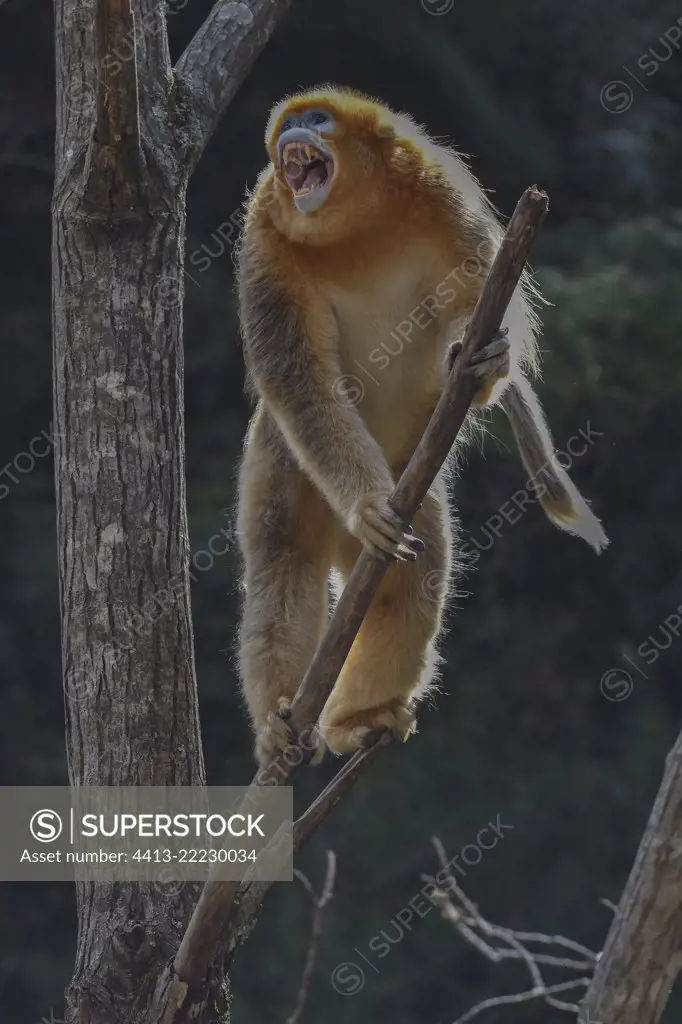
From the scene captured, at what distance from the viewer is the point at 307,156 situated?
269cm

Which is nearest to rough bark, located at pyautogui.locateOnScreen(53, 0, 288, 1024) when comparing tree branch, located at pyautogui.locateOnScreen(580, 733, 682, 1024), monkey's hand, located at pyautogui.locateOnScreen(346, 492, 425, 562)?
monkey's hand, located at pyautogui.locateOnScreen(346, 492, 425, 562)

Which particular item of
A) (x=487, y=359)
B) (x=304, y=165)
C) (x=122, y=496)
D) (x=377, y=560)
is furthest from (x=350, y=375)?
(x=487, y=359)

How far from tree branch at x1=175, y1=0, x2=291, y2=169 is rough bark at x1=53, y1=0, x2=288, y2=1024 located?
0.16 metres

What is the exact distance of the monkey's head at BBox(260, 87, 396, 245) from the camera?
2652mm

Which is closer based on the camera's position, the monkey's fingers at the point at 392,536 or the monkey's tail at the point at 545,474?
the monkey's fingers at the point at 392,536

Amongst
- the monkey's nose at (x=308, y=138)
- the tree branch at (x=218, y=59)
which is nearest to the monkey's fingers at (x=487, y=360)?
the monkey's nose at (x=308, y=138)

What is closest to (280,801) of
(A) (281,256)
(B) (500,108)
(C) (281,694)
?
(C) (281,694)

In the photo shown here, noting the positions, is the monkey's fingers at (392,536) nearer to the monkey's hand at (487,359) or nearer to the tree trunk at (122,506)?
the monkey's hand at (487,359)

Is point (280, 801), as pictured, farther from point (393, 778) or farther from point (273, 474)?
point (393, 778)

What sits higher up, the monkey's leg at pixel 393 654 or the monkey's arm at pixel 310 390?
the monkey's arm at pixel 310 390

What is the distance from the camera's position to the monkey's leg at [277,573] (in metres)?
2.82

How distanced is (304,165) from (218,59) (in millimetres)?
647

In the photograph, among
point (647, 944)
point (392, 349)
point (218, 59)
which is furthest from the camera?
point (218, 59)

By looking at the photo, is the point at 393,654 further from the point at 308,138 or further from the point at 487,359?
the point at 308,138
